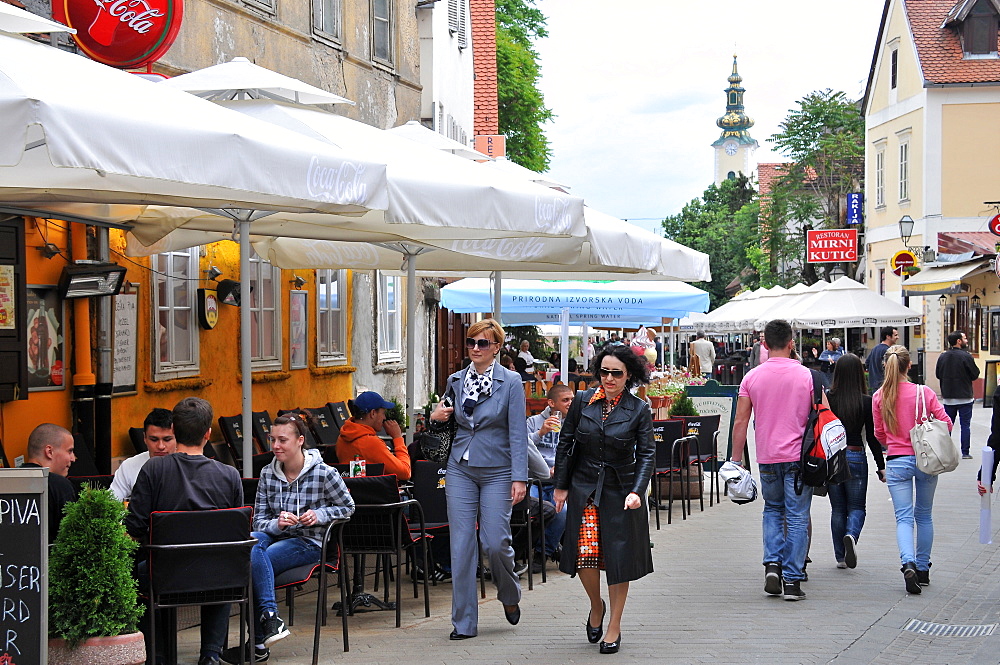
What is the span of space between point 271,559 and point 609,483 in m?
1.96

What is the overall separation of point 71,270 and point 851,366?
239 inches

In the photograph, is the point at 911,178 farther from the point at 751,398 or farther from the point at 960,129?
the point at 751,398

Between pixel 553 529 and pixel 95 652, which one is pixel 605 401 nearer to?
pixel 553 529

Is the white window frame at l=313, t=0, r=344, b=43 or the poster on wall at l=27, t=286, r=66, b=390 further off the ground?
the white window frame at l=313, t=0, r=344, b=43

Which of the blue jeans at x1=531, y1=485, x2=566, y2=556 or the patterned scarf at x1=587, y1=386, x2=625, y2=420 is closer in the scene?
the patterned scarf at x1=587, y1=386, x2=625, y2=420

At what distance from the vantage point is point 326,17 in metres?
16.7

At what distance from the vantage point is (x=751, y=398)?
920cm

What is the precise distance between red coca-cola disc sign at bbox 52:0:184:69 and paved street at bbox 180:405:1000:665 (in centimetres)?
441

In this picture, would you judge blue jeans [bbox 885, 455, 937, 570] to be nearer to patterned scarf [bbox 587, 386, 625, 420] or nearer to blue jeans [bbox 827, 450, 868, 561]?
blue jeans [bbox 827, 450, 868, 561]

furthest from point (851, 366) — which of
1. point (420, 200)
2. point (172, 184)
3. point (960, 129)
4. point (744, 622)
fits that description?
point (960, 129)

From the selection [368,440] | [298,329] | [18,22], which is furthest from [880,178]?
[18,22]

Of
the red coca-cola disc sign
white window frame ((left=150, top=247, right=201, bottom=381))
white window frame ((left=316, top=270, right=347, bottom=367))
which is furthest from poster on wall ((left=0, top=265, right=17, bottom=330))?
white window frame ((left=316, top=270, right=347, bottom=367))

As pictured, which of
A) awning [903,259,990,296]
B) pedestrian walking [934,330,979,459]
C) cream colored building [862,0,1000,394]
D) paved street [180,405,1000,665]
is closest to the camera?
paved street [180,405,1000,665]

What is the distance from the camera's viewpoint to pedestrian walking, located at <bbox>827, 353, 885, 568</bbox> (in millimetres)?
9961
